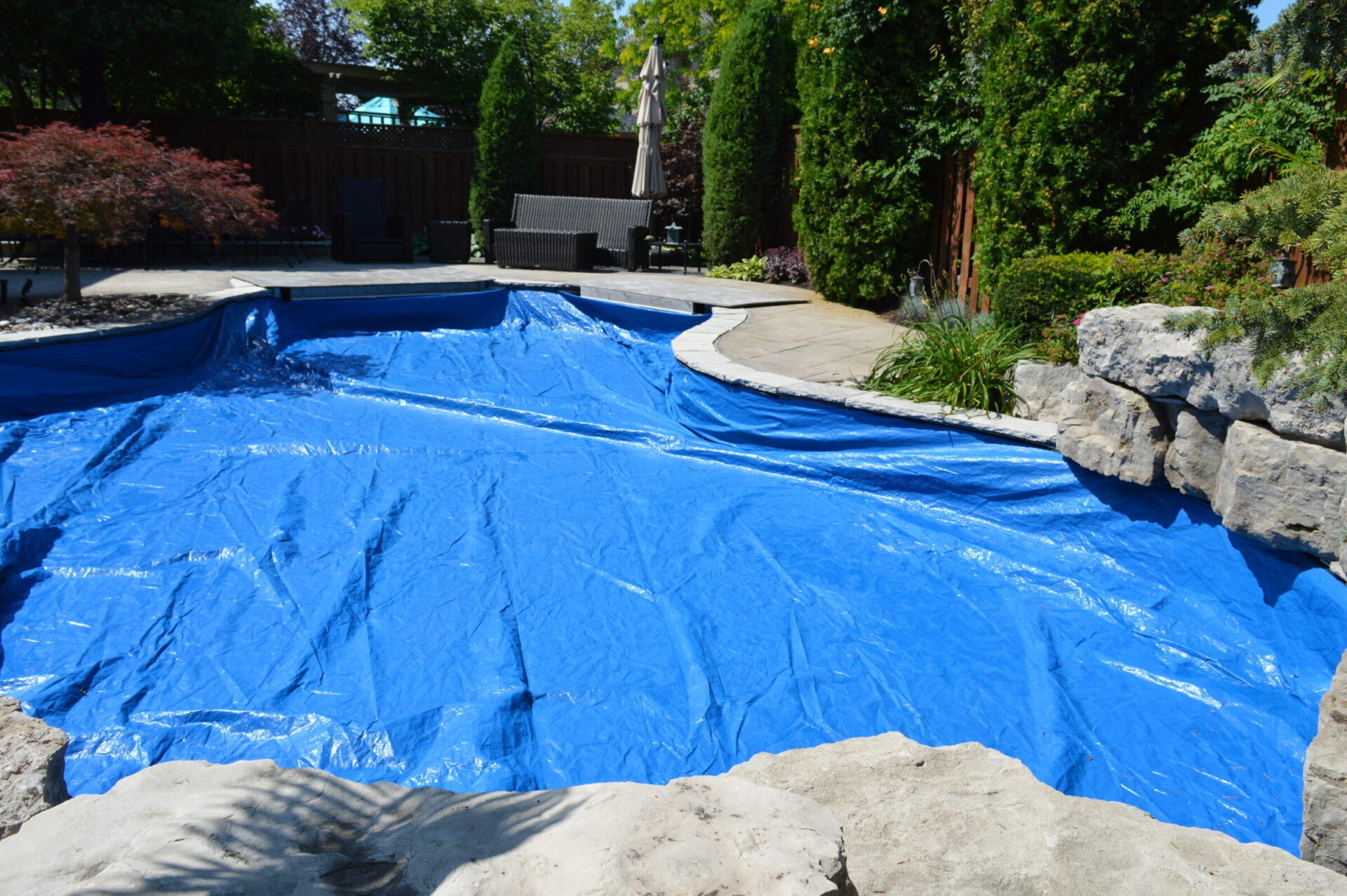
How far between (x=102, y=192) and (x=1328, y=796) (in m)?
8.05

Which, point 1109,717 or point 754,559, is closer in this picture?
point 1109,717

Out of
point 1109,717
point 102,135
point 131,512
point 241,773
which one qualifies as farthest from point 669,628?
point 102,135

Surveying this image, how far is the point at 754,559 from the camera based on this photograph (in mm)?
4699

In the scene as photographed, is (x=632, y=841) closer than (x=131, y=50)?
Yes

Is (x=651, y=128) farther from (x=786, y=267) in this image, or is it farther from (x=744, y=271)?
(x=786, y=267)

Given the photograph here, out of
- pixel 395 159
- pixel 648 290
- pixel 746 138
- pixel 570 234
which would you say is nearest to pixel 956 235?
pixel 648 290

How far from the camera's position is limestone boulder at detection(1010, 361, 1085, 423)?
537 centimetres

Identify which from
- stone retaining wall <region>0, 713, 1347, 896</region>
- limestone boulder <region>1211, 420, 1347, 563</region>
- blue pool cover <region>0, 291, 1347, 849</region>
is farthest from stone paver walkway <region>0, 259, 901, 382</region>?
stone retaining wall <region>0, 713, 1347, 896</region>

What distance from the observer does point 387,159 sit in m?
14.5

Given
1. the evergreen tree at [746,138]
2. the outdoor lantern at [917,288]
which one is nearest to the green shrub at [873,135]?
the outdoor lantern at [917,288]

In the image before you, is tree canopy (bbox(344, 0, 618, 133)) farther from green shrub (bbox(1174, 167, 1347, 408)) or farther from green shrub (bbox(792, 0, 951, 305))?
green shrub (bbox(1174, 167, 1347, 408))

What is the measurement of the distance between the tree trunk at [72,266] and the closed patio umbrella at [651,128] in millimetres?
6839

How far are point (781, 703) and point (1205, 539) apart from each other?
7.11 feet

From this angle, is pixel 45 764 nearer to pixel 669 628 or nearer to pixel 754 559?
pixel 669 628
